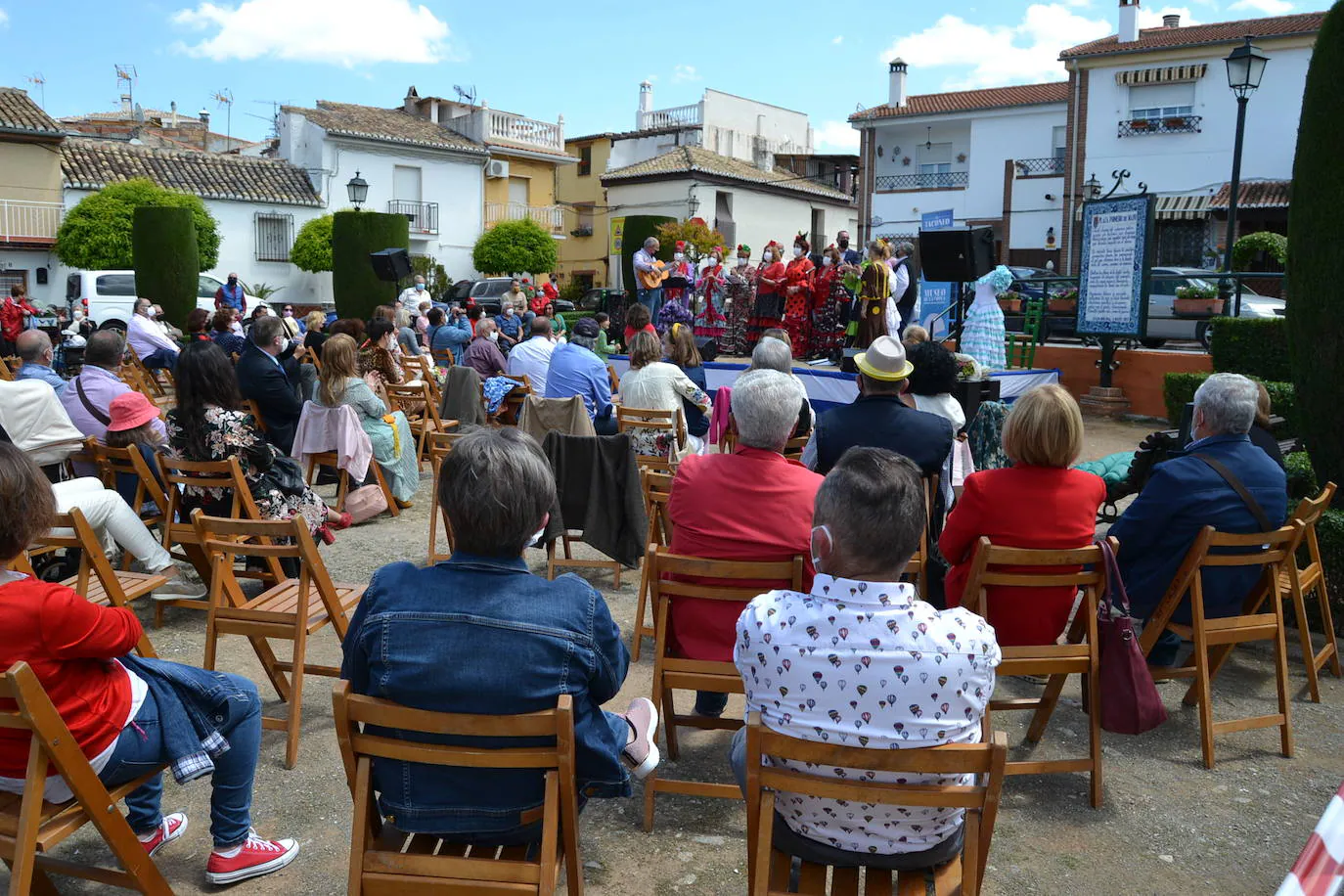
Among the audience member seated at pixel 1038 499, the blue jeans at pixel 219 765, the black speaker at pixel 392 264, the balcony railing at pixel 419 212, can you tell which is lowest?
the blue jeans at pixel 219 765

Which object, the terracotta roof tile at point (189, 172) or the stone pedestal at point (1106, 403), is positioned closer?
the stone pedestal at point (1106, 403)

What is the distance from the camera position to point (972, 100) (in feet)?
100

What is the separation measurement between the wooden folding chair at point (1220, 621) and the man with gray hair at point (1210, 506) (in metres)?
0.07

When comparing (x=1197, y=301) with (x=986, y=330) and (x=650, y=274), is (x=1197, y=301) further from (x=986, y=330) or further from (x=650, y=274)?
(x=650, y=274)

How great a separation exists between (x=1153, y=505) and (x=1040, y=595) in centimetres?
76

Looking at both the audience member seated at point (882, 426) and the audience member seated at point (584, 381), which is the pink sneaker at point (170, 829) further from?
the audience member seated at point (584, 381)

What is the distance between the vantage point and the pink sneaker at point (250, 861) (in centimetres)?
255

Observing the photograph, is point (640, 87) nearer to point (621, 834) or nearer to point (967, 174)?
point (967, 174)

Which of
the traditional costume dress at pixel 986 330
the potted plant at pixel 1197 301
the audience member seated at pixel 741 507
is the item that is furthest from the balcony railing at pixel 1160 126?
the audience member seated at pixel 741 507

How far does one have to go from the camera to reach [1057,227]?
27.8 metres

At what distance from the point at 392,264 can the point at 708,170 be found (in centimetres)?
1928

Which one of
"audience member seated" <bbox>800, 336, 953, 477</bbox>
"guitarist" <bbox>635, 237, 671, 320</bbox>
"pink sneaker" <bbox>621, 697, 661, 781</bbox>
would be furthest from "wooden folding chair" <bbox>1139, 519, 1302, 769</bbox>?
"guitarist" <bbox>635, 237, 671, 320</bbox>

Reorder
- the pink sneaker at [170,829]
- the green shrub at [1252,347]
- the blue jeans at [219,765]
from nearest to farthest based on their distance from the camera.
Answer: the blue jeans at [219,765], the pink sneaker at [170,829], the green shrub at [1252,347]

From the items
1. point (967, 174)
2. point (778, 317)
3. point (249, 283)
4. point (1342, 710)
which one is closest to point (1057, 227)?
point (967, 174)
